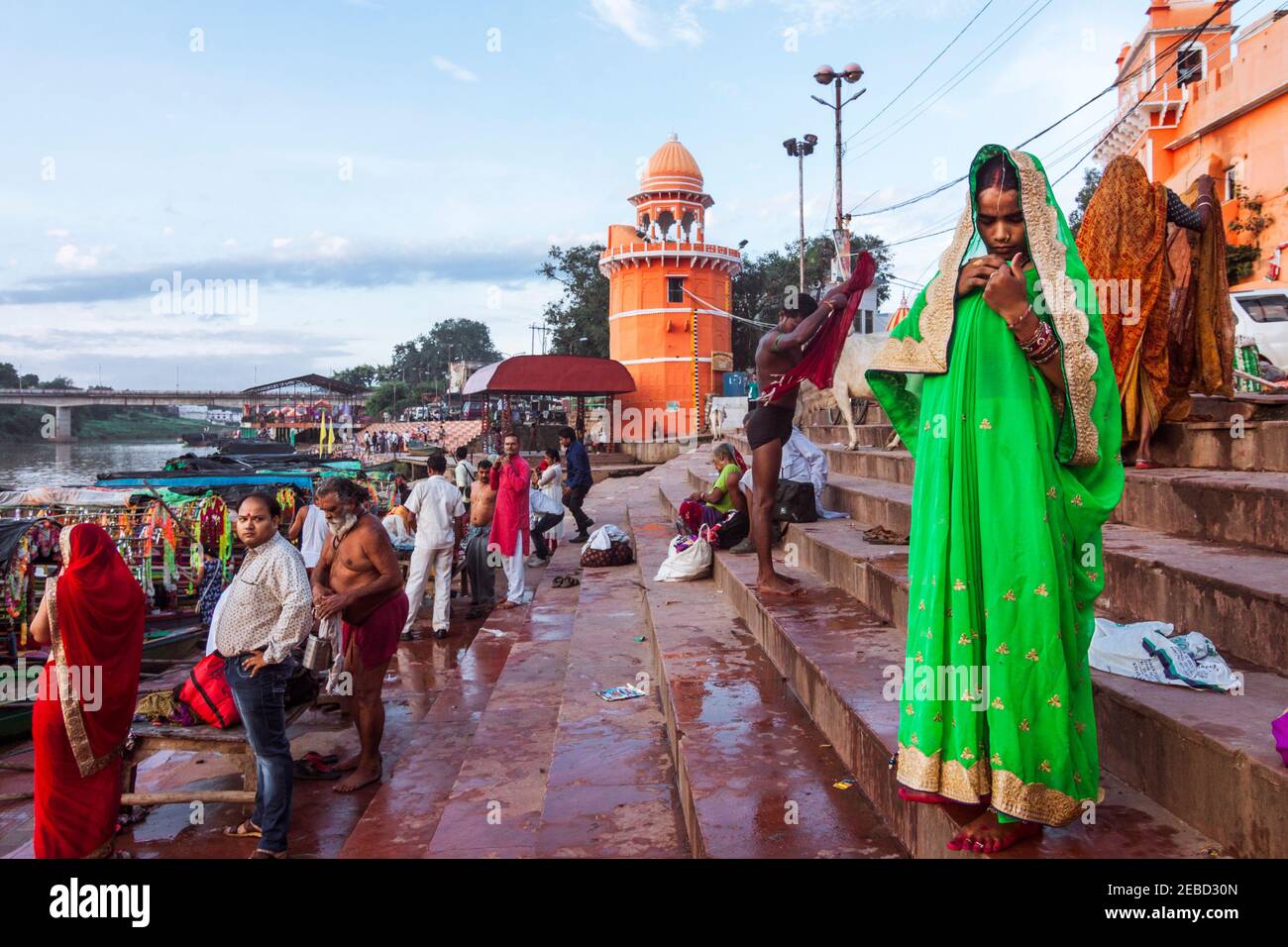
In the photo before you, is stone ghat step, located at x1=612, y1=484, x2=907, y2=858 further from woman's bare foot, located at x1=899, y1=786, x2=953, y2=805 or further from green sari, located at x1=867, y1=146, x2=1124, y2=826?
green sari, located at x1=867, y1=146, x2=1124, y2=826

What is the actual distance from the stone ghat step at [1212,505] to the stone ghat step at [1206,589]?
73mm

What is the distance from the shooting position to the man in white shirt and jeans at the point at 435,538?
25.7 feet

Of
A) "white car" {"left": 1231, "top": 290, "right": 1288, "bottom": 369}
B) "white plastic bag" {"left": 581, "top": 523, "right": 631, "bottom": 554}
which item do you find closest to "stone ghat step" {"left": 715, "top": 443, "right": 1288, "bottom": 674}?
"white plastic bag" {"left": 581, "top": 523, "right": 631, "bottom": 554}

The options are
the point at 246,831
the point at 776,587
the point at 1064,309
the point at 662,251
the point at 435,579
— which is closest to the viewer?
the point at 1064,309

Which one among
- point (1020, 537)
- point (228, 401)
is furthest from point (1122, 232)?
point (228, 401)

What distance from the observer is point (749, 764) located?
3.02m

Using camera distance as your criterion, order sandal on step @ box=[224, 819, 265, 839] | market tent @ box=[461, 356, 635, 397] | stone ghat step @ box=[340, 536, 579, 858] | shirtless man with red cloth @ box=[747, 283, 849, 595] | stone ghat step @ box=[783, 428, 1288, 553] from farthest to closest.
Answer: market tent @ box=[461, 356, 635, 397] < shirtless man with red cloth @ box=[747, 283, 849, 595] < sandal on step @ box=[224, 819, 265, 839] < stone ghat step @ box=[340, 536, 579, 858] < stone ghat step @ box=[783, 428, 1288, 553]

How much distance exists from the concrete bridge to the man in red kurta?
4556 centimetres

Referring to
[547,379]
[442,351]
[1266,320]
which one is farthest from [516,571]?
[442,351]

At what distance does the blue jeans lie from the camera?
3.80 m

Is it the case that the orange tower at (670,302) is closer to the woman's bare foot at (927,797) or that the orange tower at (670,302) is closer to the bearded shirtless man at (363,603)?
the bearded shirtless man at (363,603)

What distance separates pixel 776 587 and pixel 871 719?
204 cm

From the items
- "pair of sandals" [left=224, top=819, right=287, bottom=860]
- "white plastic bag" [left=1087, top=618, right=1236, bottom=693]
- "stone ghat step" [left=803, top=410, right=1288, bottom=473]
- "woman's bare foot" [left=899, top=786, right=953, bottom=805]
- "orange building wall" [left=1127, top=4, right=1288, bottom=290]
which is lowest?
"pair of sandals" [left=224, top=819, right=287, bottom=860]

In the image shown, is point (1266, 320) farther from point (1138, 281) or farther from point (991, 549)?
point (991, 549)
